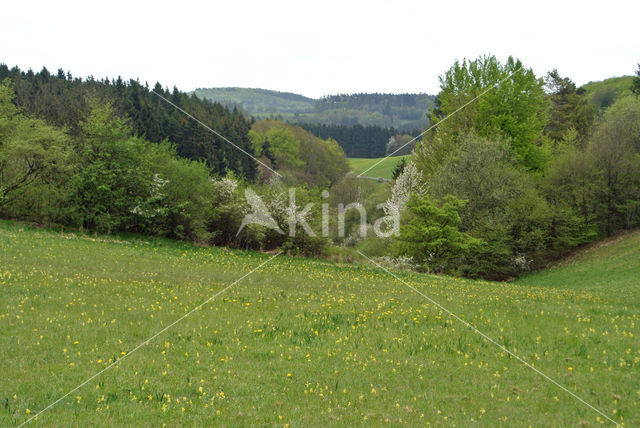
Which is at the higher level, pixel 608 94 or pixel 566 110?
pixel 608 94

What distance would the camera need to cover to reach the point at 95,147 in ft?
112

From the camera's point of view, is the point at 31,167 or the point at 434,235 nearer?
the point at 434,235

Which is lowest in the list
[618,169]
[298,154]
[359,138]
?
[618,169]

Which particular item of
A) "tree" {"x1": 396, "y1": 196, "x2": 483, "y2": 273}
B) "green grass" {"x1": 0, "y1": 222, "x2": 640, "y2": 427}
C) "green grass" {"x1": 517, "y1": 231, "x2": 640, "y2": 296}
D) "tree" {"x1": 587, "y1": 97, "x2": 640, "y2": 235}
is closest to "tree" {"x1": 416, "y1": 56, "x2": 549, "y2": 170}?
"tree" {"x1": 587, "y1": 97, "x2": 640, "y2": 235}

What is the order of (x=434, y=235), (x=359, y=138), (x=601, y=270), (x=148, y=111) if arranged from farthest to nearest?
(x=359, y=138)
(x=148, y=111)
(x=434, y=235)
(x=601, y=270)

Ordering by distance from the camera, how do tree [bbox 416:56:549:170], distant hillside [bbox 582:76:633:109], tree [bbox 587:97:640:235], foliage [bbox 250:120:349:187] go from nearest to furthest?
tree [bbox 587:97:640:235] → tree [bbox 416:56:549:170] → distant hillside [bbox 582:76:633:109] → foliage [bbox 250:120:349:187]

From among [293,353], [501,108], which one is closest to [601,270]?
[501,108]

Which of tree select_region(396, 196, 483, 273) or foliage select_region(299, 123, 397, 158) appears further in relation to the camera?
foliage select_region(299, 123, 397, 158)

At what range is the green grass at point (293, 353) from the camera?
8.37 metres

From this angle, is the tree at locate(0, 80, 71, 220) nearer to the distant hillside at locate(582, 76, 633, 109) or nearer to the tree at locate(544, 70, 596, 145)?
the tree at locate(544, 70, 596, 145)

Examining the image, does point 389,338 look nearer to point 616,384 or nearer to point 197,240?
point 616,384

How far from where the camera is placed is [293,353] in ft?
37.2

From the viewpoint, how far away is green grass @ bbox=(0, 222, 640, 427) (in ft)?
27.5

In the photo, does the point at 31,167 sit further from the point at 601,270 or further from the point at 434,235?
the point at 601,270
